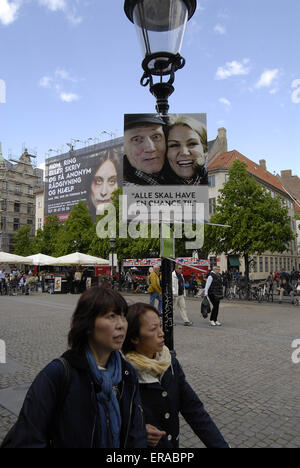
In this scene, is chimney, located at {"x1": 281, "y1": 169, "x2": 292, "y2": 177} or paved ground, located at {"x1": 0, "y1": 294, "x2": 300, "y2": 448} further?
chimney, located at {"x1": 281, "y1": 169, "x2": 292, "y2": 177}

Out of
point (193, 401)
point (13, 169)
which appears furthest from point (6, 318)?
point (13, 169)

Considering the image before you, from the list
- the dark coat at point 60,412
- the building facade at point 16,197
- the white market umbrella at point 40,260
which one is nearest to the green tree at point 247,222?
the white market umbrella at point 40,260

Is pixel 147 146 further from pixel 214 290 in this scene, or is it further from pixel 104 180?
pixel 104 180

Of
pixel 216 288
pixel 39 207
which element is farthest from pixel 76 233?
pixel 39 207

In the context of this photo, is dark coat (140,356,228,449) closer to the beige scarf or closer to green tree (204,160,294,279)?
the beige scarf

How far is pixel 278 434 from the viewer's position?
3.52 metres

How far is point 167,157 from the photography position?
3752 millimetres

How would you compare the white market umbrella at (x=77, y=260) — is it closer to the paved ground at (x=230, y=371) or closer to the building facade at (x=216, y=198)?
the paved ground at (x=230, y=371)

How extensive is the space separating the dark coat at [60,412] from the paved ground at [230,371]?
2.15 m

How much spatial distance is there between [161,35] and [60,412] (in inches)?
137

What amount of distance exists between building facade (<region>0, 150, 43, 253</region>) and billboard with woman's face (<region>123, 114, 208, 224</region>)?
221ft

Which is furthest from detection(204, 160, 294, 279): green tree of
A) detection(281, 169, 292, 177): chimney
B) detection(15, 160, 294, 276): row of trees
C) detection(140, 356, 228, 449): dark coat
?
detection(281, 169, 292, 177): chimney

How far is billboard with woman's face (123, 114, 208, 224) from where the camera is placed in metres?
3.69
